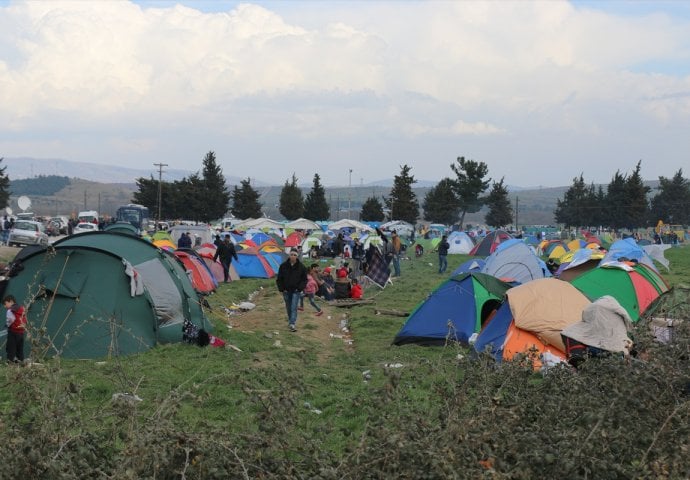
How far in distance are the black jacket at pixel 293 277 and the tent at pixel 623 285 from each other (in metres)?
5.66

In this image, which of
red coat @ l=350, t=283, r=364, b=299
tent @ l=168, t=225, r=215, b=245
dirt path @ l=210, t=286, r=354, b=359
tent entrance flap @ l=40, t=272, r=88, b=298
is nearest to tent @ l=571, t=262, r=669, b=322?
dirt path @ l=210, t=286, r=354, b=359

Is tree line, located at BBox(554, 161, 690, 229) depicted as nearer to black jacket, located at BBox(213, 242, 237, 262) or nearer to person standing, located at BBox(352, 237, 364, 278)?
person standing, located at BBox(352, 237, 364, 278)

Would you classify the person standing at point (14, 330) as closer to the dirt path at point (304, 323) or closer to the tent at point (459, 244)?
the dirt path at point (304, 323)

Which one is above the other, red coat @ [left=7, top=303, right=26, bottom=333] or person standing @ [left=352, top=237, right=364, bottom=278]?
red coat @ [left=7, top=303, right=26, bottom=333]

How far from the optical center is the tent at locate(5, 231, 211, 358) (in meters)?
10.6

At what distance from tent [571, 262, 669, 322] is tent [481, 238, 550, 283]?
415cm

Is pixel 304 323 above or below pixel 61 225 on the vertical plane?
below

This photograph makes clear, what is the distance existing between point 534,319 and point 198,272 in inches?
475

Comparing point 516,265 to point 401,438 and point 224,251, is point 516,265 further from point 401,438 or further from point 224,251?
point 401,438

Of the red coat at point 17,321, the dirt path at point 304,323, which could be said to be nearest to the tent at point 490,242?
the dirt path at point 304,323

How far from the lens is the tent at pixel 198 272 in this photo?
1998cm

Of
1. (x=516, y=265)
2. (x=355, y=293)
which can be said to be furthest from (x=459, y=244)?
(x=355, y=293)

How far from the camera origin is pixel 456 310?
12.5 m

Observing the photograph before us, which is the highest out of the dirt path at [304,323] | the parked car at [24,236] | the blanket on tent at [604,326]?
the blanket on tent at [604,326]
